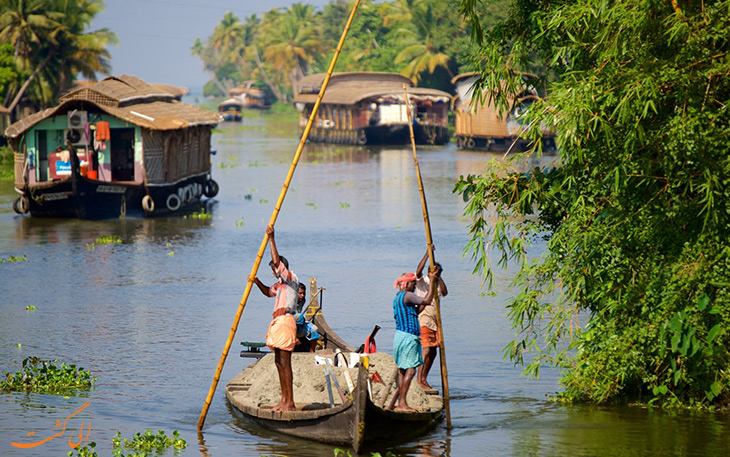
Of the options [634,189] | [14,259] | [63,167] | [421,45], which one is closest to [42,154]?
[63,167]

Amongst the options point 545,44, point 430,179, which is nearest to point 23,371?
point 545,44

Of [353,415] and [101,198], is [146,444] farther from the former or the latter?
[101,198]

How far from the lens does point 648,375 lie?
11.3 meters

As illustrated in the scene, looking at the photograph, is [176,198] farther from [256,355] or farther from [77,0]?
[77,0]

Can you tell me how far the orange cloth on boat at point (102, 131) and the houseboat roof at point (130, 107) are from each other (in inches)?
20.2

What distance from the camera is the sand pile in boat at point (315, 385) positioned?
1113cm

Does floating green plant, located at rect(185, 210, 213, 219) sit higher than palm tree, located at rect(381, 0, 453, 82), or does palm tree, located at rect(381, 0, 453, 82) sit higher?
palm tree, located at rect(381, 0, 453, 82)

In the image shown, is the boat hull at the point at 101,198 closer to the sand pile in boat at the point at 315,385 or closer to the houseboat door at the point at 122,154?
the houseboat door at the point at 122,154

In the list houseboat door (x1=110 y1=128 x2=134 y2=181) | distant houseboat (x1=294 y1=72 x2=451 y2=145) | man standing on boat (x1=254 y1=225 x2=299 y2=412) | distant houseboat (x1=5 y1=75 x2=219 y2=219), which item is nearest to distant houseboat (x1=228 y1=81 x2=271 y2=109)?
distant houseboat (x1=294 y1=72 x2=451 y2=145)

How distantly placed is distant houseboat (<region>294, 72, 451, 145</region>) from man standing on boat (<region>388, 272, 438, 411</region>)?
45550 mm

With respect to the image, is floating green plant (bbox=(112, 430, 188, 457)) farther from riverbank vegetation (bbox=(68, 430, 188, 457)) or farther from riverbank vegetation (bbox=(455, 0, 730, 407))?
riverbank vegetation (bbox=(455, 0, 730, 407))

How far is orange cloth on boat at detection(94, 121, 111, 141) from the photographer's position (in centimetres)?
2819

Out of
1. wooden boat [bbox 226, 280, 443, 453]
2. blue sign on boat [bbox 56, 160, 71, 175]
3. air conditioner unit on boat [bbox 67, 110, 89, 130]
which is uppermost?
air conditioner unit on boat [bbox 67, 110, 89, 130]

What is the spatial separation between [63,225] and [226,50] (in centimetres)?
12968
